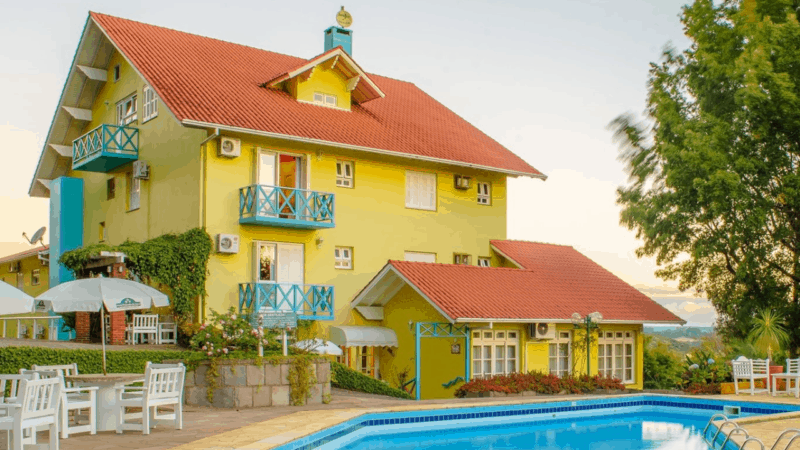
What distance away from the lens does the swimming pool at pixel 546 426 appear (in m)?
15.5

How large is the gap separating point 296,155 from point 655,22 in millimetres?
13067

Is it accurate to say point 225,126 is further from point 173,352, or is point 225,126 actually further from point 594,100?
point 594,100

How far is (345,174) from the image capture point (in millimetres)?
25812

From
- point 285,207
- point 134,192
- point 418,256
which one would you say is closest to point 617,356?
point 418,256

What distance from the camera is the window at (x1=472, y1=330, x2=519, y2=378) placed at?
23750mm

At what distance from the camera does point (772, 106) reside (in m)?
25.8

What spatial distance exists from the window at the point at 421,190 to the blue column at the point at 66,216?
1128 centimetres

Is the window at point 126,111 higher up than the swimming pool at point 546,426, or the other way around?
the window at point 126,111

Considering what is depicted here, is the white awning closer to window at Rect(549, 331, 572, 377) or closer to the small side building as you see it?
the small side building

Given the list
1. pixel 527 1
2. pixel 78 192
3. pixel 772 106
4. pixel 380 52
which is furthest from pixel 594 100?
pixel 78 192

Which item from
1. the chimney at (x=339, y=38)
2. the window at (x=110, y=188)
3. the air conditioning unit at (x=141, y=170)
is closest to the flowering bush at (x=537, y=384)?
the air conditioning unit at (x=141, y=170)

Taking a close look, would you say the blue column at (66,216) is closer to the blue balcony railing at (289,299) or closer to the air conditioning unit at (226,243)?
the air conditioning unit at (226,243)

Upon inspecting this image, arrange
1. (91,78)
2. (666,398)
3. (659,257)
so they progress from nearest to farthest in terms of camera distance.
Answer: (666,398), (91,78), (659,257)

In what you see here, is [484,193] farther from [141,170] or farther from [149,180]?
[141,170]
